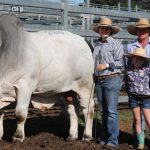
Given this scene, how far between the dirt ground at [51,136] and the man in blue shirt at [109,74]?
0.34 m

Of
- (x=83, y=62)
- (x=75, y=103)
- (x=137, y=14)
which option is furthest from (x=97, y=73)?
(x=137, y=14)

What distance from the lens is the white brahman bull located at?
675cm

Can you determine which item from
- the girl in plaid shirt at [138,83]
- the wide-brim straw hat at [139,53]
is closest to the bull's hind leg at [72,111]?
the girl in plaid shirt at [138,83]

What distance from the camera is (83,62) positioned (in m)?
7.61

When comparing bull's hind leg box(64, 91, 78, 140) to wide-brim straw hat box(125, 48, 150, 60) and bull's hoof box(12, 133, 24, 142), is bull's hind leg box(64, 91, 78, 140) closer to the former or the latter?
bull's hoof box(12, 133, 24, 142)

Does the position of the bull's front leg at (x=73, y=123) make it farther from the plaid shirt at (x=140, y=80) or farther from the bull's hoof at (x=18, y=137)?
the plaid shirt at (x=140, y=80)

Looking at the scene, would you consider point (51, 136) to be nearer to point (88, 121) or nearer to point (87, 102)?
point (88, 121)

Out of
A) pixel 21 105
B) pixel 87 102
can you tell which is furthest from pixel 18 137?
pixel 87 102

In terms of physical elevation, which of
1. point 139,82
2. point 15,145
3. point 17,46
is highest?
point 17,46

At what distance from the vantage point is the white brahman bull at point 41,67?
675 cm

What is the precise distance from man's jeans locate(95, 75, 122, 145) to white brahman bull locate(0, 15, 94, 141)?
1.79 feet

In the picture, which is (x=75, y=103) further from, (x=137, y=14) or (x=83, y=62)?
(x=137, y=14)

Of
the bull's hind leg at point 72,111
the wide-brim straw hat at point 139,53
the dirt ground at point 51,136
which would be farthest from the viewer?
the bull's hind leg at point 72,111

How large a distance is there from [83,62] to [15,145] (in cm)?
172
